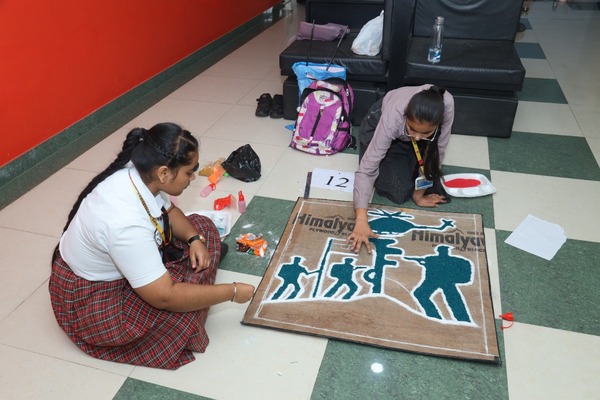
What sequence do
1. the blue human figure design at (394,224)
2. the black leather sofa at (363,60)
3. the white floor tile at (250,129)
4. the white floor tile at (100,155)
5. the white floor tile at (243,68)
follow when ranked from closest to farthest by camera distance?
the blue human figure design at (394,224)
the white floor tile at (100,155)
the black leather sofa at (363,60)
the white floor tile at (250,129)
the white floor tile at (243,68)

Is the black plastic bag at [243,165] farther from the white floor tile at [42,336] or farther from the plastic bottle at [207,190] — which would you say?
the white floor tile at [42,336]

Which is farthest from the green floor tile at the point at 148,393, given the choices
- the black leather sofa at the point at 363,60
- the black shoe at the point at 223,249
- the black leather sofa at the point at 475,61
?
the black leather sofa at the point at 475,61

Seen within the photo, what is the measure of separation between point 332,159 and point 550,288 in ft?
4.51

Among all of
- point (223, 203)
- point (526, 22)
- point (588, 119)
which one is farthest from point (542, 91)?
point (223, 203)

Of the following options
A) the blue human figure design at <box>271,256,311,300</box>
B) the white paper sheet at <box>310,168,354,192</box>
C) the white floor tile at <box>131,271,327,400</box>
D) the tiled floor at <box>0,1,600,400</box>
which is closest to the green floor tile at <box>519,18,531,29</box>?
the tiled floor at <box>0,1,600,400</box>

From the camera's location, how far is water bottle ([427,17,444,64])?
2.94 meters

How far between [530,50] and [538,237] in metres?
3.18

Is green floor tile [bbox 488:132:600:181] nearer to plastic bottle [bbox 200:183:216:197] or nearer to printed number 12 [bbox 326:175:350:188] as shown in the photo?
printed number 12 [bbox 326:175:350:188]

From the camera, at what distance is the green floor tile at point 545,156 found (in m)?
2.66

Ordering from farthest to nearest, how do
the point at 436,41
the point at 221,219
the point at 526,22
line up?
the point at 526,22
the point at 436,41
the point at 221,219

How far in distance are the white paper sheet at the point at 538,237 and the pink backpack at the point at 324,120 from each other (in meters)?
1.13

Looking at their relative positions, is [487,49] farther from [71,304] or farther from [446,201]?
[71,304]

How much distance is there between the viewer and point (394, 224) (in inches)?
A: 87.9

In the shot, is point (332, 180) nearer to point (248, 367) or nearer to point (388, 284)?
point (388, 284)
